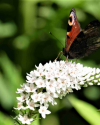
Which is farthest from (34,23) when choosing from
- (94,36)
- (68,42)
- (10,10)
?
(94,36)

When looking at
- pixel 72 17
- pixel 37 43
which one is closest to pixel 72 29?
pixel 72 17

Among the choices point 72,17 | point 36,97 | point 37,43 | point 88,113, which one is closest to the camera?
point 36,97

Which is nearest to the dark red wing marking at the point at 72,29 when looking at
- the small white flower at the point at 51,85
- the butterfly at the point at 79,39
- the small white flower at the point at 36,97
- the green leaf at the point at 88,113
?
the butterfly at the point at 79,39

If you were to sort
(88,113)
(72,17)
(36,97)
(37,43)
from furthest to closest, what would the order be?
(37,43) < (88,113) < (72,17) < (36,97)

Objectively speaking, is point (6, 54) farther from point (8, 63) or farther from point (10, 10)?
point (10, 10)

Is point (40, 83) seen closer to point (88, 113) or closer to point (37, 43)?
point (88, 113)

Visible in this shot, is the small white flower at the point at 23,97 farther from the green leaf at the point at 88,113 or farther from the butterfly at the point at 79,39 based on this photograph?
the green leaf at the point at 88,113

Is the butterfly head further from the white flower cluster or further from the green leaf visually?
the green leaf
